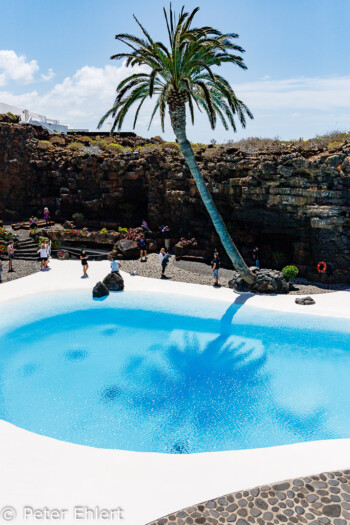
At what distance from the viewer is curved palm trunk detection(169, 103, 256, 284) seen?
54.3 ft

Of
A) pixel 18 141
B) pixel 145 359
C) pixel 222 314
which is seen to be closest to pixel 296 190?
pixel 222 314

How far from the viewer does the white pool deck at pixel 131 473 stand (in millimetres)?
6777

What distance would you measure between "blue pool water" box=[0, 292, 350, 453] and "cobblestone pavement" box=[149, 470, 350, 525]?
6.38 ft

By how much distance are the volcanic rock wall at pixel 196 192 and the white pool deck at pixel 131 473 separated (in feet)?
44.6

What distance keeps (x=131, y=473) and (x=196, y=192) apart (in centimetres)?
1870

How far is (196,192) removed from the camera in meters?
24.1

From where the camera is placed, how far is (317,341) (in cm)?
1428

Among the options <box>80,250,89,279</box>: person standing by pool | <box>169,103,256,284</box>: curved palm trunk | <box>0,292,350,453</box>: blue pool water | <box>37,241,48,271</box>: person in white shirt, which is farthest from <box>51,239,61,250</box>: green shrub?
<box>169,103,256,284</box>: curved palm trunk

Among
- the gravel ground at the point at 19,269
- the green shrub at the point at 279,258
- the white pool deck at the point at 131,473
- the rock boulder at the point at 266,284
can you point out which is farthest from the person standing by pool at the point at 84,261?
the white pool deck at the point at 131,473

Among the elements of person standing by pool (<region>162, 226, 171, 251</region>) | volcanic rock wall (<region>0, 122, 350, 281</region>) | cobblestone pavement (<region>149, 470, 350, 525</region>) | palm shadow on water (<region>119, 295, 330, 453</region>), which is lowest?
palm shadow on water (<region>119, 295, 330, 453</region>)

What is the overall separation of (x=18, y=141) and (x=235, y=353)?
89.5 ft

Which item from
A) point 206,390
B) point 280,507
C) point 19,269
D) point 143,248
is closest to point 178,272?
point 143,248

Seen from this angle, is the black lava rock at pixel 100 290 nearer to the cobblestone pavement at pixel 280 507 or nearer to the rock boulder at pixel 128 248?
the rock boulder at pixel 128 248

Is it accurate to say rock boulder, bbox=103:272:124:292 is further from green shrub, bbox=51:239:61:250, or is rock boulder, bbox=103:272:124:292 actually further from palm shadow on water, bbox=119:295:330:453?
green shrub, bbox=51:239:61:250
